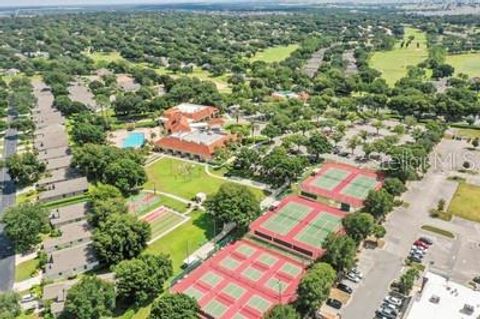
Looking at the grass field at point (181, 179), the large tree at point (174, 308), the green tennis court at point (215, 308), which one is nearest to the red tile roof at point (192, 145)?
the grass field at point (181, 179)

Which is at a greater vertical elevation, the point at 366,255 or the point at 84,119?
the point at 84,119

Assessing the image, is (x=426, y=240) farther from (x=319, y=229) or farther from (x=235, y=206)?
(x=235, y=206)

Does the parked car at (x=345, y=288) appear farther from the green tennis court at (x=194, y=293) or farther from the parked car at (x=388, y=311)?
the green tennis court at (x=194, y=293)

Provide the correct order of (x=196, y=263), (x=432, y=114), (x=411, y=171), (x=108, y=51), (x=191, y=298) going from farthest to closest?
1. (x=108, y=51)
2. (x=432, y=114)
3. (x=411, y=171)
4. (x=196, y=263)
5. (x=191, y=298)

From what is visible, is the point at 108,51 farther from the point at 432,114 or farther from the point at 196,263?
the point at 196,263

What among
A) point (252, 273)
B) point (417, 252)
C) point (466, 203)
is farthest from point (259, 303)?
point (466, 203)

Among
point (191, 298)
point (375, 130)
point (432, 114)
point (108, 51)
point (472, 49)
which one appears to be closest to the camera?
point (191, 298)

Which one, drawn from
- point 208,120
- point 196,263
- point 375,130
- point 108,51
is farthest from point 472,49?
point 196,263
